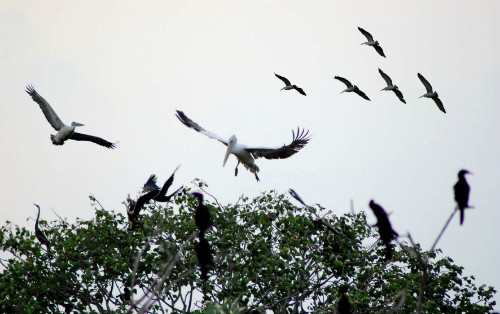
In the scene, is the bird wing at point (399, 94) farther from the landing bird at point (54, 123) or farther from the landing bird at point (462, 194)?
the landing bird at point (462, 194)

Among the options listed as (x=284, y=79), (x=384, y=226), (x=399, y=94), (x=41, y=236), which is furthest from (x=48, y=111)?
(x=384, y=226)

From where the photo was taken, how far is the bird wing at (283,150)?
17.2m

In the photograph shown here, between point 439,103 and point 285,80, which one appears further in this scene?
point 285,80

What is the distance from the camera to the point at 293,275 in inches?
671

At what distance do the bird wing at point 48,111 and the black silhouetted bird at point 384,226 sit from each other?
12.1 metres

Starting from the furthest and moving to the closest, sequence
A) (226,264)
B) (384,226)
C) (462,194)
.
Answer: (226,264), (384,226), (462,194)

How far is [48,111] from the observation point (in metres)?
19.8

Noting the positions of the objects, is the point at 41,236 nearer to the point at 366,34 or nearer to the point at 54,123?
the point at 54,123

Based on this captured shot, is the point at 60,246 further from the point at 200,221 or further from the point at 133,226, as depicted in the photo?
the point at 200,221

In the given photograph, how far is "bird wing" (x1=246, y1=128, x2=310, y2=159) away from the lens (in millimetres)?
17234

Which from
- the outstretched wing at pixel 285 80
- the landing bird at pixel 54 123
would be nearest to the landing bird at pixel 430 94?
the outstretched wing at pixel 285 80

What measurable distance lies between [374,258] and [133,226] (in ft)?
13.8

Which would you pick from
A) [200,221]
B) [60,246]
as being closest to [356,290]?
[60,246]

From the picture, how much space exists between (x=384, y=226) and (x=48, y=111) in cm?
1267
